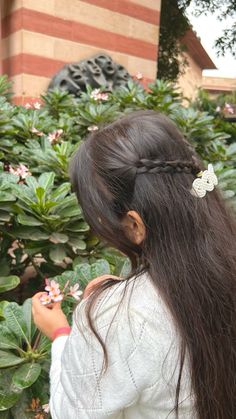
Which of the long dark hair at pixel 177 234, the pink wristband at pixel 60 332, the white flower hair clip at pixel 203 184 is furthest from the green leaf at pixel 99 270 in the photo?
the white flower hair clip at pixel 203 184

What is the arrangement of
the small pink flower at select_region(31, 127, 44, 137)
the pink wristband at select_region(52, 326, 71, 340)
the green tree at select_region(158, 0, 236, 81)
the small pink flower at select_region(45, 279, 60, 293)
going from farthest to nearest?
the green tree at select_region(158, 0, 236, 81) → the small pink flower at select_region(31, 127, 44, 137) → the small pink flower at select_region(45, 279, 60, 293) → the pink wristband at select_region(52, 326, 71, 340)

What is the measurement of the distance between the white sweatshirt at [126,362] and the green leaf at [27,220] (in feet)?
2.33

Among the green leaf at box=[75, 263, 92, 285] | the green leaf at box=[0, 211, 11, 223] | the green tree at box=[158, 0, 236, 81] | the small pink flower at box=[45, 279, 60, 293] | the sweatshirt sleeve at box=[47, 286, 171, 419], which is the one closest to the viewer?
the sweatshirt sleeve at box=[47, 286, 171, 419]

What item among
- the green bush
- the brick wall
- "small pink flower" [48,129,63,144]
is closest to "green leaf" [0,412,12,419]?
the green bush

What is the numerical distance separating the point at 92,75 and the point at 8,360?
352 cm

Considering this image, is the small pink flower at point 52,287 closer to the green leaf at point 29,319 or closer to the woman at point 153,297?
the green leaf at point 29,319

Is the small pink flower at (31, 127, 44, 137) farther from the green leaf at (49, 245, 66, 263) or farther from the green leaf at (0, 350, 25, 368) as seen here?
the green leaf at (0, 350, 25, 368)

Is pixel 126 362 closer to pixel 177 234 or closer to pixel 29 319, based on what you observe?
pixel 177 234

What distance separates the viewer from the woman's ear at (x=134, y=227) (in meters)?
0.98

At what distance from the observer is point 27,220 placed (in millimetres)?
1646

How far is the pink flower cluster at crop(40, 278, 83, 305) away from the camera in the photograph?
122 cm

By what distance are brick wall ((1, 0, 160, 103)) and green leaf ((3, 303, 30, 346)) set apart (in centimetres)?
315

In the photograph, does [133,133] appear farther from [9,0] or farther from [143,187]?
[9,0]

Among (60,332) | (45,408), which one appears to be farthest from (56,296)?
(45,408)
